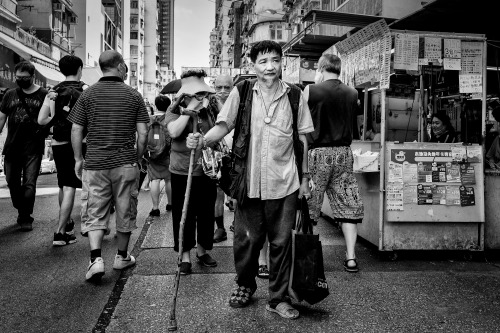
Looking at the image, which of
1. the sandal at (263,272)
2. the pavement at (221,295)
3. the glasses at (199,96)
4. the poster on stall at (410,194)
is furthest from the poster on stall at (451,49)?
the sandal at (263,272)

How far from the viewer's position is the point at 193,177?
15.2 feet

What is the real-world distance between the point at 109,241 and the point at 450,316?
3.95m

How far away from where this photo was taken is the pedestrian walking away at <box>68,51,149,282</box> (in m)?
4.34

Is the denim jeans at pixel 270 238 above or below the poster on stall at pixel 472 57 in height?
below

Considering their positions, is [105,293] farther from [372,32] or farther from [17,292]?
[372,32]

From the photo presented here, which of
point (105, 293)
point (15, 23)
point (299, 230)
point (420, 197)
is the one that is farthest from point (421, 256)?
point (15, 23)

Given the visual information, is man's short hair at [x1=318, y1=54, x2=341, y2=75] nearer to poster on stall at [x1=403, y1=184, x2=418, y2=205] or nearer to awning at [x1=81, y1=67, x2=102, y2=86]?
poster on stall at [x1=403, y1=184, x2=418, y2=205]

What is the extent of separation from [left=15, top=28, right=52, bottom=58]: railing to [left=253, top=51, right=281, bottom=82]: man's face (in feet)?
79.5

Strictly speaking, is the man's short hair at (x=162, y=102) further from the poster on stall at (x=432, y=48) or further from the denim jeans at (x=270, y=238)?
the denim jeans at (x=270, y=238)

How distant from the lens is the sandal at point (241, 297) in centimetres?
363

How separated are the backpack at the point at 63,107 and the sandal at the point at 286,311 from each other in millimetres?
3276

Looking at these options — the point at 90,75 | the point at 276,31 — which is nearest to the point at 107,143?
the point at 90,75

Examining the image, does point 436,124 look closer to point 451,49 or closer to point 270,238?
point 451,49

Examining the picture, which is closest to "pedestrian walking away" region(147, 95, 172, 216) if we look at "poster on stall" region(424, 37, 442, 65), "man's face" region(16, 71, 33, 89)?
"man's face" region(16, 71, 33, 89)
